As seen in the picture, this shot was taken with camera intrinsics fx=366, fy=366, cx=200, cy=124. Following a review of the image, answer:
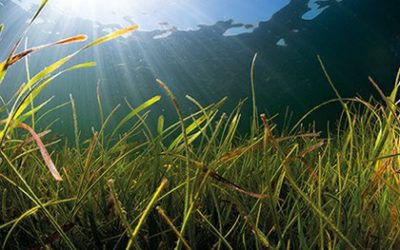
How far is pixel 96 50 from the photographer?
2091cm

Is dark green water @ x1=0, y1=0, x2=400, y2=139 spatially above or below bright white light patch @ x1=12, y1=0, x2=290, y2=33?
below

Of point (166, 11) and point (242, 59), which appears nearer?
point (166, 11)

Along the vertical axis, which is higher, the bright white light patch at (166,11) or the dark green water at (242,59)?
the bright white light patch at (166,11)

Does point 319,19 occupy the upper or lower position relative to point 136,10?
lower

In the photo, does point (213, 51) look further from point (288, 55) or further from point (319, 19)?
point (319, 19)

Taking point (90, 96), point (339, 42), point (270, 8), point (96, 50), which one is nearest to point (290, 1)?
point (270, 8)

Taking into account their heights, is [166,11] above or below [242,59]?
above

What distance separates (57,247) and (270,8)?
63.2 ft

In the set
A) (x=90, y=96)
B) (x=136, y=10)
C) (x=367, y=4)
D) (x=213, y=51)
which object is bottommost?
(x=90, y=96)

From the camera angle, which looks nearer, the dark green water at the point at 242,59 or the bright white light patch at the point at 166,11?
the bright white light patch at the point at 166,11

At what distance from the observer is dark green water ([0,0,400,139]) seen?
20422mm

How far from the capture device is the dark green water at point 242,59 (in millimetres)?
20422

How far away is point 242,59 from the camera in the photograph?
74.4ft

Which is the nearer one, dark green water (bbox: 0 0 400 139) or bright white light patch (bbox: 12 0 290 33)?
bright white light patch (bbox: 12 0 290 33)
